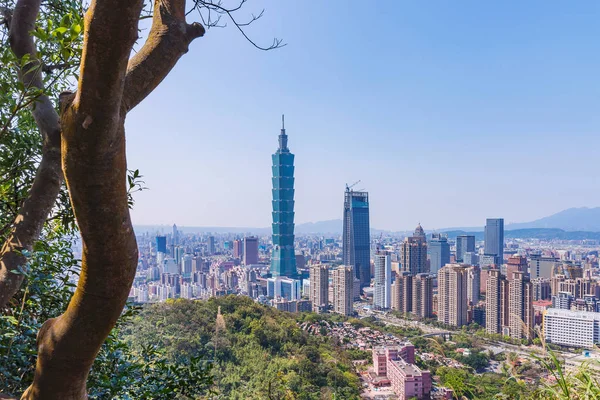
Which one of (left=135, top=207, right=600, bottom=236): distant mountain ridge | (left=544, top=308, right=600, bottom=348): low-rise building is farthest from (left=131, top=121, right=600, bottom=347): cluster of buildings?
(left=135, top=207, right=600, bottom=236): distant mountain ridge

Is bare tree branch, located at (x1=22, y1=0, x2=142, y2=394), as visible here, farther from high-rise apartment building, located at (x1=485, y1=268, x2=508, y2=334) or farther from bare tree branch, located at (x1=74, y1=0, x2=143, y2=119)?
high-rise apartment building, located at (x1=485, y1=268, x2=508, y2=334)

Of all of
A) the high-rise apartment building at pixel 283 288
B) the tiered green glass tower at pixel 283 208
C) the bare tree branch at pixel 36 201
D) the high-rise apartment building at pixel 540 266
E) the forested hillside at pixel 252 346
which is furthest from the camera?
the tiered green glass tower at pixel 283 208

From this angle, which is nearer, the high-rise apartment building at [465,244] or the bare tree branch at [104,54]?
the bare tree branch at [104,54]

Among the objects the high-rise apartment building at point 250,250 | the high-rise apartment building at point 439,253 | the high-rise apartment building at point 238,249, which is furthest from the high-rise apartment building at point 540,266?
the high-rise apartment building at point 238,249

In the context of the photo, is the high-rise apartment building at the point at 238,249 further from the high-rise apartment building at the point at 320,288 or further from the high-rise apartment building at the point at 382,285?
the high-rise apartment building at the point at 320,288

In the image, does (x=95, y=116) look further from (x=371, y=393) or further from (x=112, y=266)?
(x=371, y=393)

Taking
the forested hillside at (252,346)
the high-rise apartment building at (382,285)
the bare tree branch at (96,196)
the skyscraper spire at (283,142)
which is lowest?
the high-rise apartment building at (382,285)

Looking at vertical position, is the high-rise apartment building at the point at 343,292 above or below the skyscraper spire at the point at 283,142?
below

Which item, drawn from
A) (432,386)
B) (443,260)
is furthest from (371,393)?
(443,260)

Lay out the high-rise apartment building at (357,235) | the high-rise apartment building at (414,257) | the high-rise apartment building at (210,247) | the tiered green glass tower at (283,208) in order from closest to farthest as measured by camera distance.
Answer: the high-rise apartment building at (414,257)
the high-rise apartment building at (357,235)
the tiered green glass tower at (283,208)
the high-rise apartment building at (210,247)
